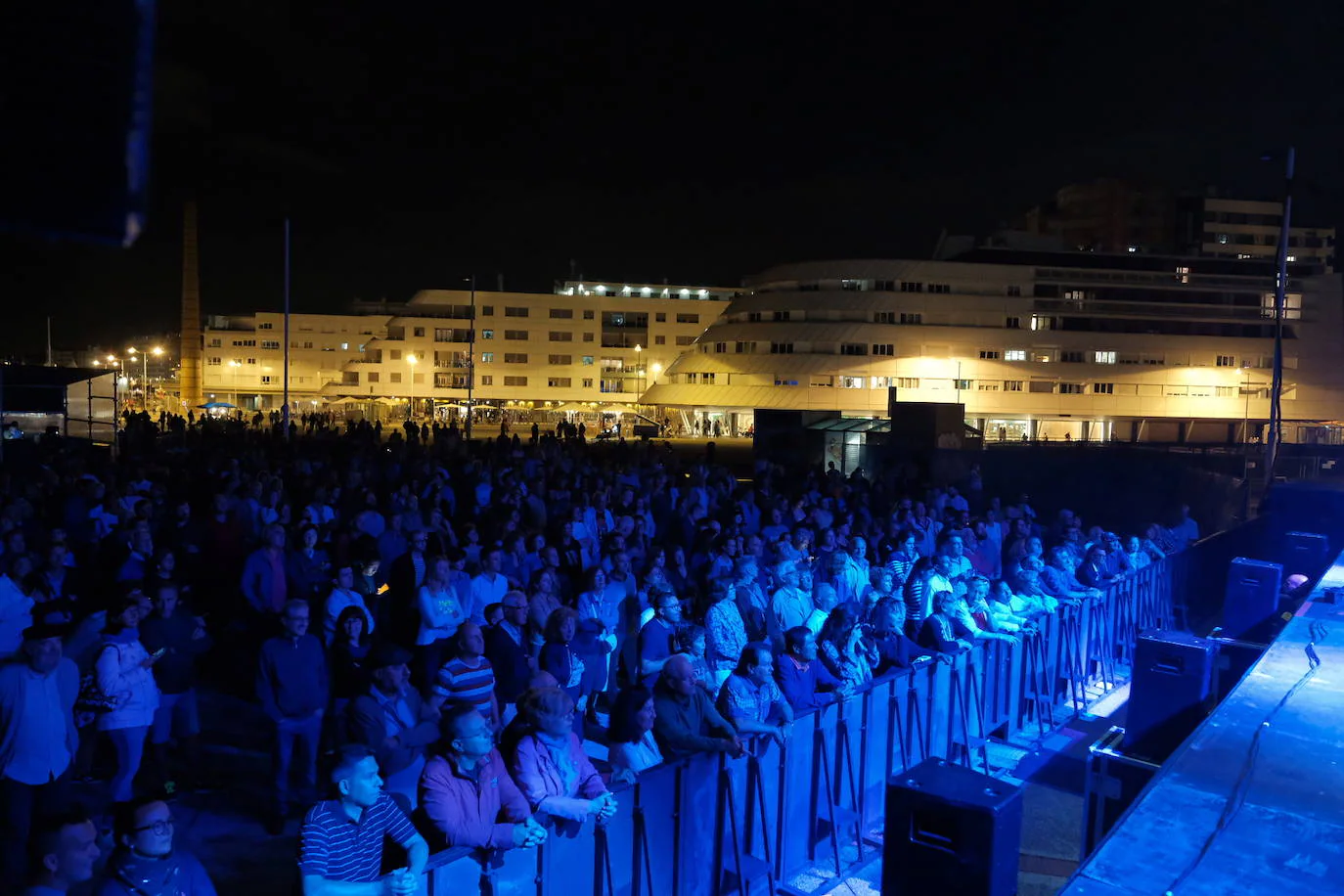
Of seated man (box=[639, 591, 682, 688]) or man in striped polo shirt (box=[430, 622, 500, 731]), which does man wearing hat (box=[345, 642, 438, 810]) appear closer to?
man in striped polo shirt (box=[430, 622, 500, 731])

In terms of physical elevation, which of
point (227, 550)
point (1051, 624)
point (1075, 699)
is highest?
point (227, 550)

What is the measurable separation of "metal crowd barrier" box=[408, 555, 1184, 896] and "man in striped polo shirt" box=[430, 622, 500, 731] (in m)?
1.21

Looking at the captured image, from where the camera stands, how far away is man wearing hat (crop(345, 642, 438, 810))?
479cm

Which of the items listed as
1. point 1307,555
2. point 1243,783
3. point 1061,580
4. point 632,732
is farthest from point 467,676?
point 1307,555

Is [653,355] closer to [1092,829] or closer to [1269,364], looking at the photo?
[1269,364]

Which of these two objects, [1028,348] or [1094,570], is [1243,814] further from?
→ [1028,348]

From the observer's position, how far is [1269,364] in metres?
62.5

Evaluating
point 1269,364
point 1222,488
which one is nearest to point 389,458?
point 1222,488

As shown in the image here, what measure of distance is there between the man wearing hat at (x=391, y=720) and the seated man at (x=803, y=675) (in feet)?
7.80

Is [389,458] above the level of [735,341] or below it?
below

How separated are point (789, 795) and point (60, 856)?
390cm

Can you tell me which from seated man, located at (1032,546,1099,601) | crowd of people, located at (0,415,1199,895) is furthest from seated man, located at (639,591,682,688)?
seated man, located at (1032,546,1099,601)

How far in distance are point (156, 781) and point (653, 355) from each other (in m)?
70.2

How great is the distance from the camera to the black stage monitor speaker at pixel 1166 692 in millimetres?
6738
